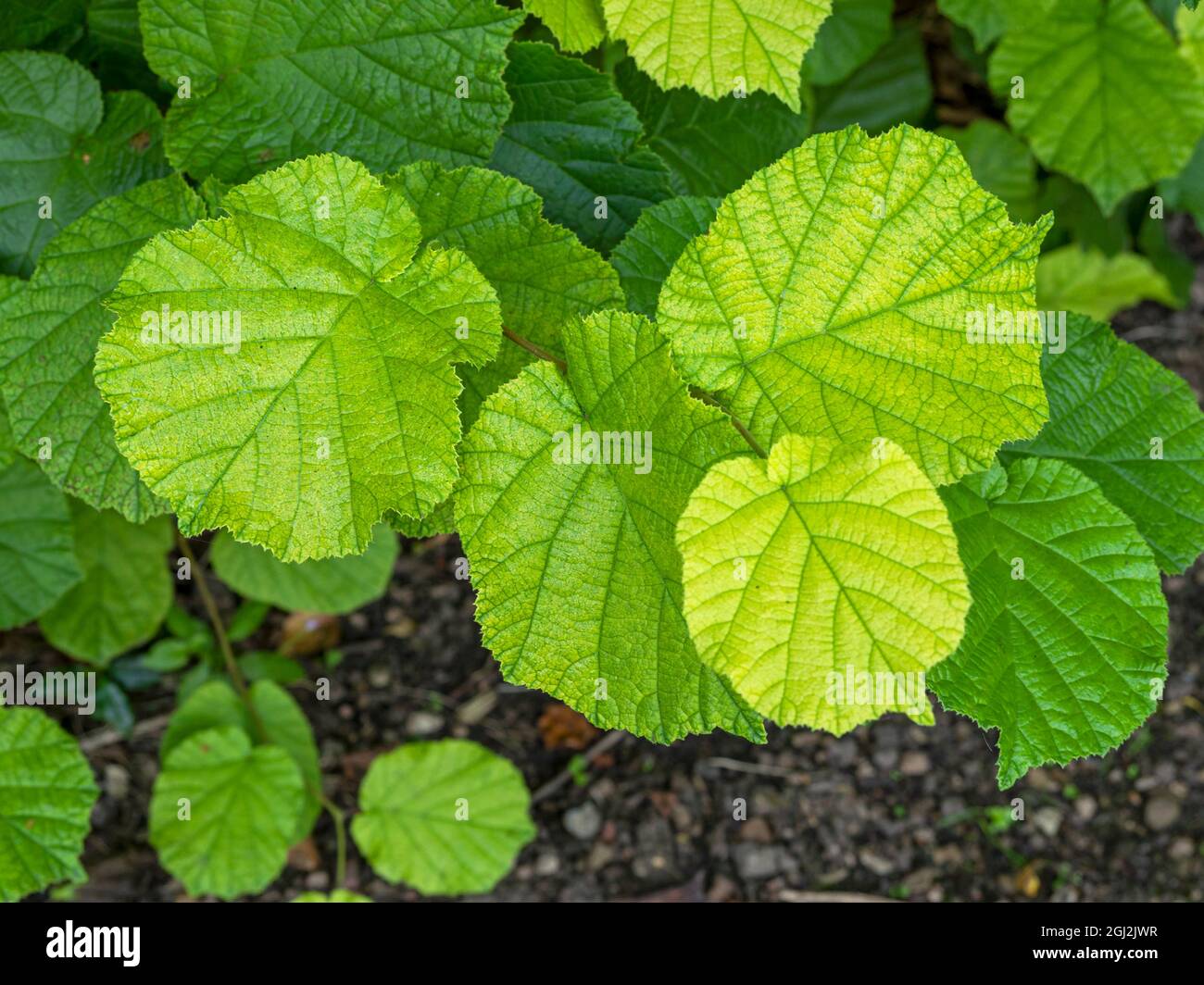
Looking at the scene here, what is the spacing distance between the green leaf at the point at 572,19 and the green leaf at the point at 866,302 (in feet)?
1.41

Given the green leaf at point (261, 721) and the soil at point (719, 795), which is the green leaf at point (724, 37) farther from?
the soil at point (719, 795)

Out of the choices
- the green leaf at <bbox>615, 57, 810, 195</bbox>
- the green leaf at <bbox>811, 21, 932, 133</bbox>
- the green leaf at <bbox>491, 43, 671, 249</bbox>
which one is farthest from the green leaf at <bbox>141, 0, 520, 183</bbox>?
the green leaf at <bbox>811, 21, 932, 133</bbox>

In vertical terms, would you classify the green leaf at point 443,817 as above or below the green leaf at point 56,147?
below

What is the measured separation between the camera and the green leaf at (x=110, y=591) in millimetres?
2943

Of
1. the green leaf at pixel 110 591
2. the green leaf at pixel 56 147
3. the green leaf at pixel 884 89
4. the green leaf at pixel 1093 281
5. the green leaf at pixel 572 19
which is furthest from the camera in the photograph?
the green leaf at pixel 1093 281

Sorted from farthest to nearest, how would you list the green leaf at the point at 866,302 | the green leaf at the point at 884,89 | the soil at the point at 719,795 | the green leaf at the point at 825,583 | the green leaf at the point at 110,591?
the soil at the point at 719,795 → the green leaf at the point at 884,89 → the green leaf at the point at 110,591 → the green leaf at the point at 866,302 → the green leaf at the point at 825,583

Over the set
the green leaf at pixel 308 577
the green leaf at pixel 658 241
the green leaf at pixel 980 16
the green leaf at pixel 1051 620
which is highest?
the green leaf at pixel 980 16

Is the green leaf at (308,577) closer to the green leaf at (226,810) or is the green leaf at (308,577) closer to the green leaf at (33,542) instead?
the green leaf at (226,810)

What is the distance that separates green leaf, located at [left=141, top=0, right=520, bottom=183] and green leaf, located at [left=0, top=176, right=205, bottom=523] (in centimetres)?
18

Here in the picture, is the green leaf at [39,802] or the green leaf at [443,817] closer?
the green leaf at [39,802]

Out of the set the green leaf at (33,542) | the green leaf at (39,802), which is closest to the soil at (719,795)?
the green leaf at (33,542)

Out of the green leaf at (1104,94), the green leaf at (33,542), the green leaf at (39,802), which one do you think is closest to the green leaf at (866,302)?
the green leaf at (1104,94)

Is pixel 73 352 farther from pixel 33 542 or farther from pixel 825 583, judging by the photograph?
pixel 825 583

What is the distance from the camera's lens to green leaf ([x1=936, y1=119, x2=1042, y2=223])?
125 inches
